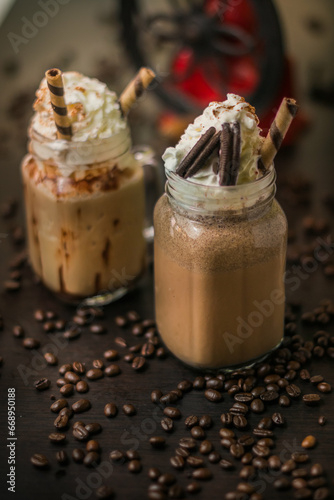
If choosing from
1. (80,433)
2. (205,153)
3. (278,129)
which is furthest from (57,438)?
(278,129)

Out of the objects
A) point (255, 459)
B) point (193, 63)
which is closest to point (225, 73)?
point (193, 63)

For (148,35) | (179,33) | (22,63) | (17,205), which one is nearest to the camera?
(17,205)

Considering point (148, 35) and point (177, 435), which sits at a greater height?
point (148, 35)

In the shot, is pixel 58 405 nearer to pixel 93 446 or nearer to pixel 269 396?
pixel 93 446

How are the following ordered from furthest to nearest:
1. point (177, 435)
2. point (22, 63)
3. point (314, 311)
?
point (22, 63) < point (314, 311) < point (177, 435)

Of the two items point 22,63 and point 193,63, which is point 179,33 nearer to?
Result: point 193,63

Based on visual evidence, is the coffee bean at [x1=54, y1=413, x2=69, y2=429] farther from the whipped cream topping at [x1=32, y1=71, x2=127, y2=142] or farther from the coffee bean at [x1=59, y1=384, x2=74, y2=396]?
the whipped cream topping at [x1=32, y1=71, x2=127, y2=142]

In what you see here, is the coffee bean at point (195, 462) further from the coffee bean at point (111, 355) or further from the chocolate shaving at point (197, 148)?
the chocolate shaving at point (197, 148)
